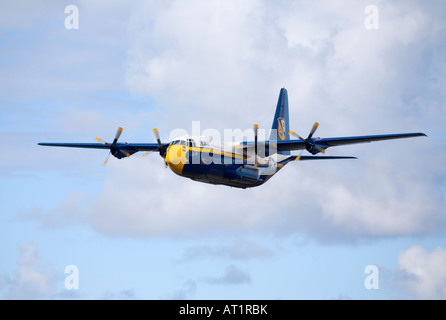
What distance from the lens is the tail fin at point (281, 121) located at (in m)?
51.2

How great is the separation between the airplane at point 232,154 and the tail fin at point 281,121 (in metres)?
3.01

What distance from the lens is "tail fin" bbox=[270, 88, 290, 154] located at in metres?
51.2

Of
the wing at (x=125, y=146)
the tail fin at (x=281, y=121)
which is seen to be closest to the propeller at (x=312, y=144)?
the tail fin at (x=281, y=121)

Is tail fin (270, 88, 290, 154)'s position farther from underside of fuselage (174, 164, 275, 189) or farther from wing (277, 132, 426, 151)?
wing (277, 132, 426, 151)

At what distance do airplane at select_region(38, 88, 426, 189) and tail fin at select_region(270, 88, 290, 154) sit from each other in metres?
3.01

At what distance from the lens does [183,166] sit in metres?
39.4

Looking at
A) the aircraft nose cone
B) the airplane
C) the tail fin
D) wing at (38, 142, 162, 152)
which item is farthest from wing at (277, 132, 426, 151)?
wing at (38, 142, 162, 152)

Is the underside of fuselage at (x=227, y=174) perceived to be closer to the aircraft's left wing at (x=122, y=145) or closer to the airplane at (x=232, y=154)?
the airplane at (x=232, y=154)
